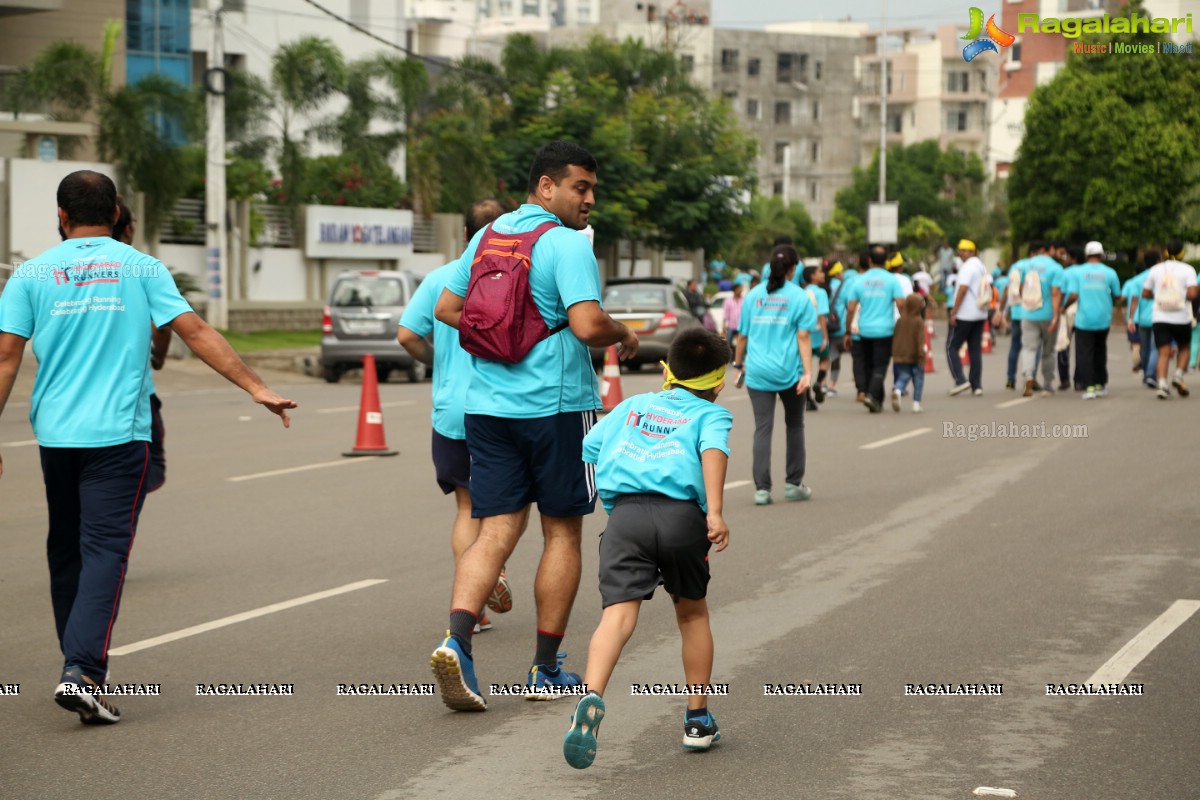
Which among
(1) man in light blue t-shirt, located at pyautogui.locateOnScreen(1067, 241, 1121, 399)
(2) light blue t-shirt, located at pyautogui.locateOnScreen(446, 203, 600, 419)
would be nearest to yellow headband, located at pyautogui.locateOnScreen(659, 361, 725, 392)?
(2) light blue t-shirt, located at pyautogui.locateOnScreen(446, 203, 600, 419)

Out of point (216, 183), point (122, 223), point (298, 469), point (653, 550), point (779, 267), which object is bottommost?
point (298, 469)

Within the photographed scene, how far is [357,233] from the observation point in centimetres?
3772

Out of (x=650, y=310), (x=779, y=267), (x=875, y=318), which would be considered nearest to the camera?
(x=779, y=267)

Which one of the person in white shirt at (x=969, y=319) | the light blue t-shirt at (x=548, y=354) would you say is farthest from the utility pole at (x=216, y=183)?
the light blue t-shirt at (x=548, y=354)

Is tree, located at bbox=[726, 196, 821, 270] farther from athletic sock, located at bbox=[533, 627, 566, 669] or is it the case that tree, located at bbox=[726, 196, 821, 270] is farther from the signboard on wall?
athletic sock, located at bbox=[533, 627, 566, 669]

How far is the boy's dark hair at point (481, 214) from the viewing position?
7.36 m

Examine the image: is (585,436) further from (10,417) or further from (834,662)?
(10,417)

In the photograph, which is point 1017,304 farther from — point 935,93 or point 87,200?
point 935,93

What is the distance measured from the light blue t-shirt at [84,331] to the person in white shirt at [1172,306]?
54.1 ft

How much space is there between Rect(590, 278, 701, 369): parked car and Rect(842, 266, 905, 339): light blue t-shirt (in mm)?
8328

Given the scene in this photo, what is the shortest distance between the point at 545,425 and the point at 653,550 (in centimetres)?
87

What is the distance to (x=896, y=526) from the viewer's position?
10.8m

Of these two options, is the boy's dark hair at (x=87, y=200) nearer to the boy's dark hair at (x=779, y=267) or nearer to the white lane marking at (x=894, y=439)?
→ the boy's dark hair at (x=779, y=267)

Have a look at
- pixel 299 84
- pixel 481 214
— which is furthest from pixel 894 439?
pixel 299 84
